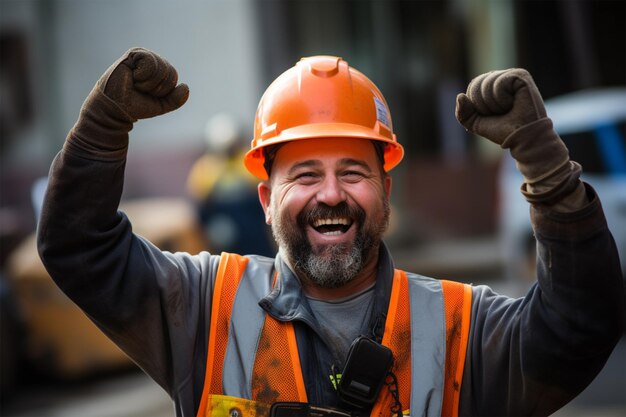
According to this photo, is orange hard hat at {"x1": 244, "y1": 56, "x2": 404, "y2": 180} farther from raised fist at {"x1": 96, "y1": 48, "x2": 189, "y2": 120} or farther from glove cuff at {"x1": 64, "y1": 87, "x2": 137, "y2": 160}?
glove cuff at {"x1": 64, "y1": 87, "x2": 137, "y2": 160}

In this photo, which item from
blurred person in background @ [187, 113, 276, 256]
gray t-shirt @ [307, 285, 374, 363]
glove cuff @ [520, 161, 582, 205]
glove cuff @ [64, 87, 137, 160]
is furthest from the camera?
blurred person in background @ [187, 113, 276, 256]

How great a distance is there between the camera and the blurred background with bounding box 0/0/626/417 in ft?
34.6

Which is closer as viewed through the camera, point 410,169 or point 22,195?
point 22,195

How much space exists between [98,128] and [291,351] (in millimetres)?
845

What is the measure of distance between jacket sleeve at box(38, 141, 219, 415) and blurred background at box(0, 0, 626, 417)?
21.7 feet

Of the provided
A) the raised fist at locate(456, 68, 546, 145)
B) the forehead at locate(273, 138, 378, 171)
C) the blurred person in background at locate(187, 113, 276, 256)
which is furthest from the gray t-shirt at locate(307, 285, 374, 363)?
the blurred person in background at locate(187, 113, 276, 256)

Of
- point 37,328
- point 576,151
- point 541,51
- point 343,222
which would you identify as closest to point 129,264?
point 343,222

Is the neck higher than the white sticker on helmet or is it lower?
lower

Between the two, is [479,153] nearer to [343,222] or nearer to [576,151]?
[576,151]

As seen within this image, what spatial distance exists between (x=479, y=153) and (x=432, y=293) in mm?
12861

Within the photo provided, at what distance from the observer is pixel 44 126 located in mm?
15055

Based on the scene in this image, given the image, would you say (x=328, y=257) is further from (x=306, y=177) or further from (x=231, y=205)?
(x=231, y=205)

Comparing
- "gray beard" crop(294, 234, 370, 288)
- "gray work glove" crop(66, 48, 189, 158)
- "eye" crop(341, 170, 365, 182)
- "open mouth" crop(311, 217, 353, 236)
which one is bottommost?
"gray beard" crop(294, 234, 370, 288)

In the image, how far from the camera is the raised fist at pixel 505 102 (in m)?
2.76
